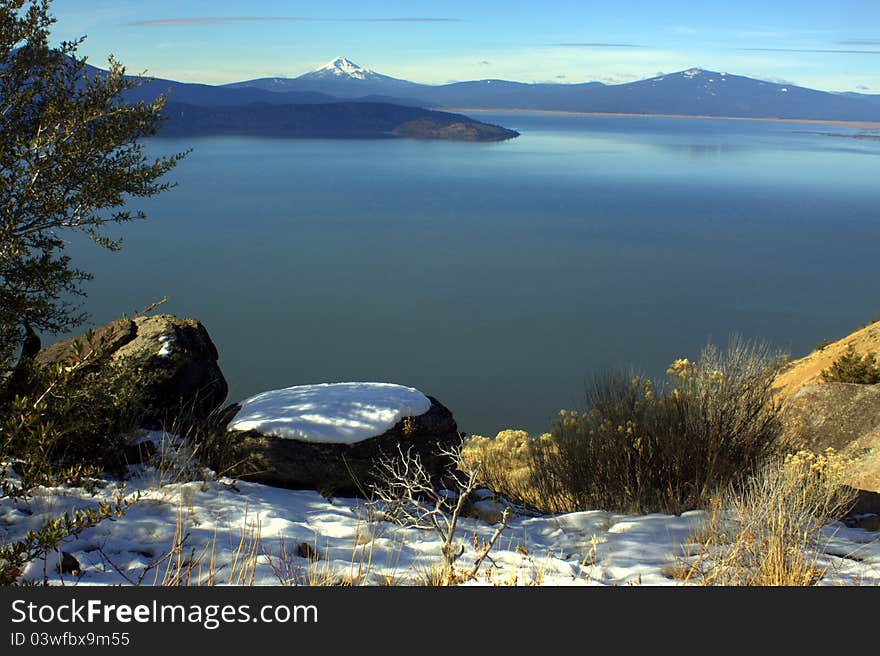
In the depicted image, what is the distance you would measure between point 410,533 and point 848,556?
2587 millimetres

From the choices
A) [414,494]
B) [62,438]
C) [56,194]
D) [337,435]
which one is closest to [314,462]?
[337,435]

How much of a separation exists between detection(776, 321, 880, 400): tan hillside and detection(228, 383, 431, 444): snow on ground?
9.50 metres

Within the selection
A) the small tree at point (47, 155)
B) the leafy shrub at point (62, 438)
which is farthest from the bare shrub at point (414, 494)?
the small tree at point (47, 155)

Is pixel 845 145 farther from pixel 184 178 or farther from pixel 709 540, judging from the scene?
pixel 709 540

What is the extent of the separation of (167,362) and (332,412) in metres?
1.47

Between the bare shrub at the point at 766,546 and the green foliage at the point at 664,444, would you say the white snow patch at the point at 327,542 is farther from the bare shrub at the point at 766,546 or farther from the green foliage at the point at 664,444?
the green foliage at the point at 664,444

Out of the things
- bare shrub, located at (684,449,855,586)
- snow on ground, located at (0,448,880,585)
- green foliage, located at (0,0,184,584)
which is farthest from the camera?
green foliage, located at (0,0,184,584)

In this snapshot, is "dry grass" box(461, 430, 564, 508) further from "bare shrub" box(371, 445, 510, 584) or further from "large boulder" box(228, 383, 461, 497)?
"large boulder" box(228, 383, 461, 497)

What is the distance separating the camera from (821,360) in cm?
1498

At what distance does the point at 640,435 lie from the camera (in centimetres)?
623

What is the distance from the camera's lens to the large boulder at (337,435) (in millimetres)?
5488

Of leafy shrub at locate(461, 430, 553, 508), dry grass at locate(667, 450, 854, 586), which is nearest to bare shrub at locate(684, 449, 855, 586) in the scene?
dry grass at locate(667, 450, 854, 586)

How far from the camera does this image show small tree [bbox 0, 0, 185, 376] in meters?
4.90

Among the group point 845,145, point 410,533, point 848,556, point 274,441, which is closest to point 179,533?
point 410,533
